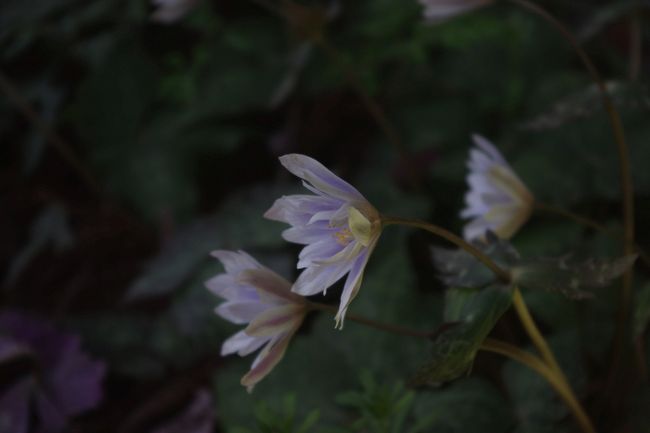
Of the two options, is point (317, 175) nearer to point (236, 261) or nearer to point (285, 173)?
point (236, 261)

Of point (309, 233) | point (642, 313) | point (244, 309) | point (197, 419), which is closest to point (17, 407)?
point (197, 419)

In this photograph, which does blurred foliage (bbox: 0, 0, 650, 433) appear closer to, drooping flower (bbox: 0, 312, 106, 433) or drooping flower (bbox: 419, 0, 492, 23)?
drooping flower (bbox: 0, 312, 106, 433)

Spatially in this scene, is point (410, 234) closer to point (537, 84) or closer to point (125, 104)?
point (537, 84)

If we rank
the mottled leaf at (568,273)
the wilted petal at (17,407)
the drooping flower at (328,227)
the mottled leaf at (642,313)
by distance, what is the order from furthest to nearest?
the wilted petal at (17,407)
the mottled leaf at (642,313)
the mottled leaf at (568,273)
the drooping flower at (328,227)

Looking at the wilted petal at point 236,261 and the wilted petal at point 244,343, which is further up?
the wilted petal at point 236,261

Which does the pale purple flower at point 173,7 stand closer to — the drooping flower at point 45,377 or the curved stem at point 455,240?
the drooping flower at point 45,377

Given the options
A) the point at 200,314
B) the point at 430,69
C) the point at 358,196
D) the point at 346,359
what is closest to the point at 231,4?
the point at 430,69

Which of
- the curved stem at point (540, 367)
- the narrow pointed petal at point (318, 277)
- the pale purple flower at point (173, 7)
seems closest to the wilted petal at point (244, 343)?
the narrow pointed petal at point (318, 277)
